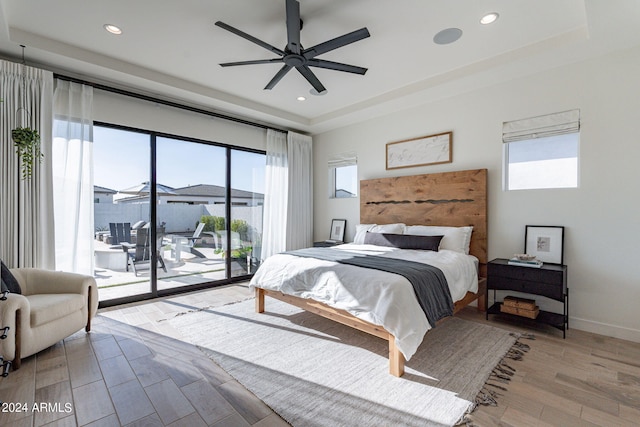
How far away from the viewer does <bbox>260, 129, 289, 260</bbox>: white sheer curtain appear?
526 cm

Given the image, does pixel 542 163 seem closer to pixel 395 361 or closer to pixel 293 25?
pixel 395 361

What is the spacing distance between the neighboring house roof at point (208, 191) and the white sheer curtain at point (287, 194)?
1.23 ft

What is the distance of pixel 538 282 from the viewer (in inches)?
114

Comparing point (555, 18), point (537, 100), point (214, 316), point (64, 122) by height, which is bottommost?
point (214, 316)

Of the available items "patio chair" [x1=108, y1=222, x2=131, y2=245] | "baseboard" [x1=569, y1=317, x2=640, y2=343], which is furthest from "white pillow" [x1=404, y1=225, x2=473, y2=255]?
"patio chair" [x1=108, y1=222, x2=131, y2=245]

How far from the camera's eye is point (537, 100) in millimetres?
3314

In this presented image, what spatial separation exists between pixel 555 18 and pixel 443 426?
11.0ft

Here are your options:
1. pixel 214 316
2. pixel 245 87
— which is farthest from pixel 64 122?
pixel 214 316

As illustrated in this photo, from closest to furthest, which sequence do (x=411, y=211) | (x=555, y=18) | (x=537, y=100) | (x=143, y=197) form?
(x=555, y=18), (x=537, y=100), (x=143, y=197), (x=411, y=211)

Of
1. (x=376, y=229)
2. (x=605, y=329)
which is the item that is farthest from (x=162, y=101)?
(x=605, y=329)

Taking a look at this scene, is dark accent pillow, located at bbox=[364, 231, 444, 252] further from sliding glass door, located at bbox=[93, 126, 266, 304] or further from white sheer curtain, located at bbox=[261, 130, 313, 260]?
sliding glass door, located at bbox=[93, 126, 266, 304]

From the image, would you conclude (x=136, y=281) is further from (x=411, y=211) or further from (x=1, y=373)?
(x=411, y=211)

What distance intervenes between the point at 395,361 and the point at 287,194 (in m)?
3.78

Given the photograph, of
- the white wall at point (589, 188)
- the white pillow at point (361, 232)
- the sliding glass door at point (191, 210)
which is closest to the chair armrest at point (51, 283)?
the sliding glass door at point (191, 210)
